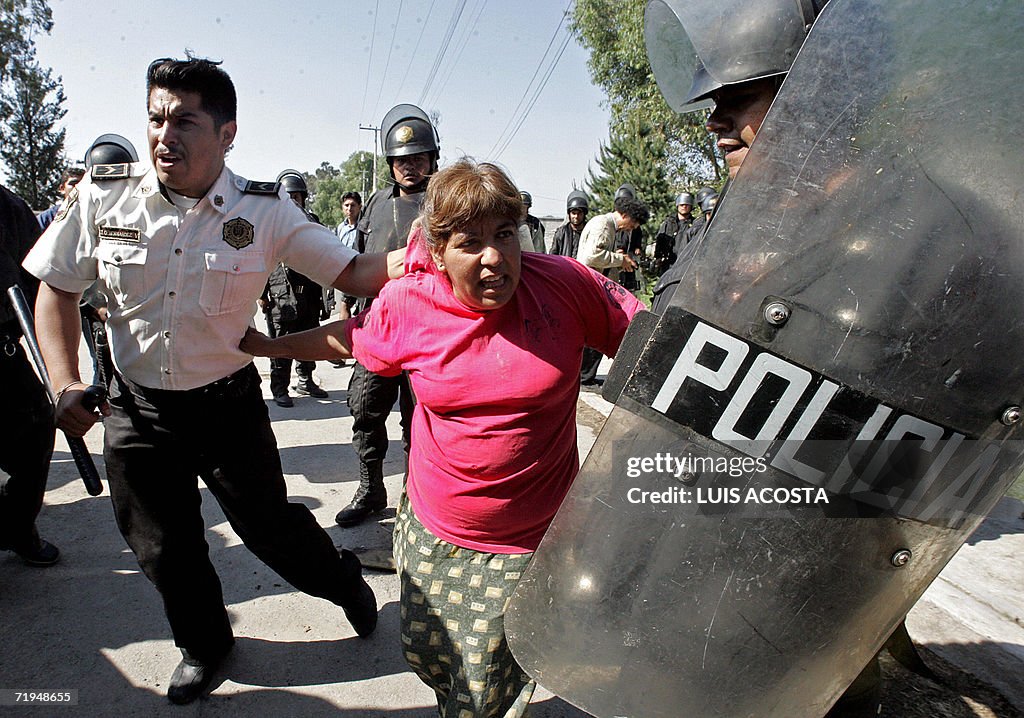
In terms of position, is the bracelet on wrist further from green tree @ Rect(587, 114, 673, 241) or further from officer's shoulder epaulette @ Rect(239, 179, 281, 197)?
green tree @ Rect(587, 114, 673, 241)

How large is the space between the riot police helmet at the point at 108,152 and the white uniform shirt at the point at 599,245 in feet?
12.7

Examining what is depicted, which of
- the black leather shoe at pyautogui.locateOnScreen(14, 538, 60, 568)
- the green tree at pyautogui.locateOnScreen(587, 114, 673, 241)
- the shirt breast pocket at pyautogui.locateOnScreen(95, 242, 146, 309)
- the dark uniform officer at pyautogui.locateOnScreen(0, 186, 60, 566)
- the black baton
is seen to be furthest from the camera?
the green tree at pyautogui.locateOnScreen(587, 114, 673, 241)

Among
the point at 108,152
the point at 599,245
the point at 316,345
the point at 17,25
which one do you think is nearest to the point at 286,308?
the point at 108,152

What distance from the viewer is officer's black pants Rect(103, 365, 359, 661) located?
2.15m

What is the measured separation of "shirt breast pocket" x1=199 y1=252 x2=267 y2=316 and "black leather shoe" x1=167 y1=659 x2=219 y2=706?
128cm

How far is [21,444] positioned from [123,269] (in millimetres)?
1583

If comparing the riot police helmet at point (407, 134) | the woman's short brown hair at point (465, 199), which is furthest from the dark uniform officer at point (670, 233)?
the woman's short brown hair at point (465, 199)

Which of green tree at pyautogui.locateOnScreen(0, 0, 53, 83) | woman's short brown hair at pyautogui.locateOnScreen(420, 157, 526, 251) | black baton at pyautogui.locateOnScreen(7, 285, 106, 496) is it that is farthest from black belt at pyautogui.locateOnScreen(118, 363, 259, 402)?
green tree at pyautogui.locateOnScreen(0, 0, 53, 83)

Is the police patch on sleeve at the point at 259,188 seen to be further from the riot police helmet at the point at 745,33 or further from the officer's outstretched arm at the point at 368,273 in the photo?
the riot police helmet at the point at 745,33

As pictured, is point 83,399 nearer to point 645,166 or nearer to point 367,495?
point 367,495

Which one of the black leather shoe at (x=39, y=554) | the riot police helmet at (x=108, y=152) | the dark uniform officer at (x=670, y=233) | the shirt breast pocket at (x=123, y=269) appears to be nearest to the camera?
the shirt breast pocket at (x=123, y=269)

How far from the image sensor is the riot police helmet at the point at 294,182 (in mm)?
8227

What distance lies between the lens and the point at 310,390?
681cm

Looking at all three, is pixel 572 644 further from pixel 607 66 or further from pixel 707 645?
pixel 607 66
